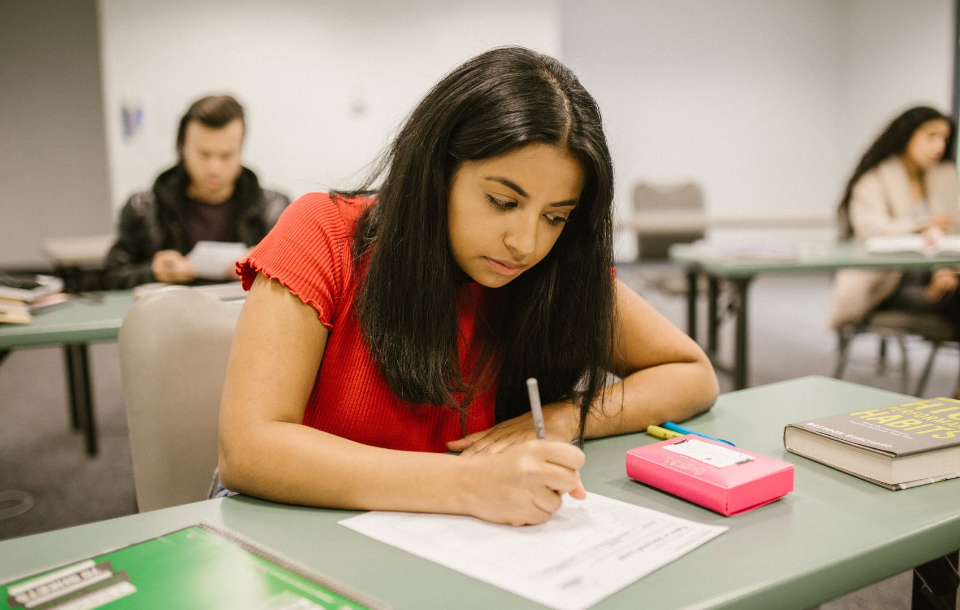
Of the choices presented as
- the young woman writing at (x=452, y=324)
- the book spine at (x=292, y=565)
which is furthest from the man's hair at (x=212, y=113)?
the book spine at (x=292, y=565)

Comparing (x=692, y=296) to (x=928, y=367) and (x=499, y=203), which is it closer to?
(x=928, y=367)

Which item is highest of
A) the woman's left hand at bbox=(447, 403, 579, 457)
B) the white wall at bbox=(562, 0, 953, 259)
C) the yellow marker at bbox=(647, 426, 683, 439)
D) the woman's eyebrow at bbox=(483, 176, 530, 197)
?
the white wall at bbox=(562, 0, 953, 259)

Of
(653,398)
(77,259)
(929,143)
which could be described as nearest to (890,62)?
(929,143)

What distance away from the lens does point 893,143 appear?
11.8 ft

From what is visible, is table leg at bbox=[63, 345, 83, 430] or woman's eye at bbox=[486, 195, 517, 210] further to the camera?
table leg at bbox=[63, 345, 83, 430]

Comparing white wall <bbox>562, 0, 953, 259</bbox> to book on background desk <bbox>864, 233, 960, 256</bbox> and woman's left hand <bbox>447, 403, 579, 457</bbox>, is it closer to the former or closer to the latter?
book on background desk <bbox>864, 233, 960, 256</bbox>

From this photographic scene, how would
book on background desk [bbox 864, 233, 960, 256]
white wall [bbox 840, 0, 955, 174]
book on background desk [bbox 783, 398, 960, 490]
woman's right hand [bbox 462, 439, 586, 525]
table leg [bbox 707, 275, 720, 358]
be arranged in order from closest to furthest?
woman's right hand [bbox 462, 439, 586, 525] → book on background desk [bbox 783, 398, 960, 490] → book on background desk [bbox 864, 233, 960, 256] → table leg [bbox 707, 275, 720, 358] → white wall [bbox 840, 0, 955, 174]

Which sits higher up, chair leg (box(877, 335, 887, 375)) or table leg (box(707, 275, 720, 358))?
table leg (box(707, 275, 720, 358))

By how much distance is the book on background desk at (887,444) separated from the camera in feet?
2.68

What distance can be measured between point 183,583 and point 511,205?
55 centimetres

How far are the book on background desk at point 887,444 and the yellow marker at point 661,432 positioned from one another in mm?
144

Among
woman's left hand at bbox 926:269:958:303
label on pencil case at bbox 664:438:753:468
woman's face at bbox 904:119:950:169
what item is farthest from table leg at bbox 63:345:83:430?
woman's face at bbox 904:119:950:169

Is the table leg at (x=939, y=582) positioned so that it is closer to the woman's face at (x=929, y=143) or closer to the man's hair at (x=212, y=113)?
the man's hair at (x=212, y=113)

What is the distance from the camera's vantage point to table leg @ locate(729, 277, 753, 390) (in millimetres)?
2955
